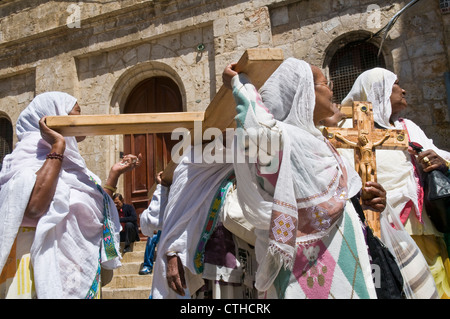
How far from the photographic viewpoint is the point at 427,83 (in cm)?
653

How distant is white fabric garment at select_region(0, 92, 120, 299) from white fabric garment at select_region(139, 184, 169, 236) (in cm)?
29

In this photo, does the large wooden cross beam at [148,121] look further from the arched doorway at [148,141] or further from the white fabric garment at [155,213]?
the arched doorway at [148,141]

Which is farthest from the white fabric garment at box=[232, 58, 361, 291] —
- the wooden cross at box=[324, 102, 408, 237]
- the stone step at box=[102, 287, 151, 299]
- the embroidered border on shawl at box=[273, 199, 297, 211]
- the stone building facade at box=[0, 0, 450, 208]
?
the stone building facade at box=[0, 0, 450, 208]

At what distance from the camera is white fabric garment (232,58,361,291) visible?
2035 mm

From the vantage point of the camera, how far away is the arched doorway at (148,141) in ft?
28.5

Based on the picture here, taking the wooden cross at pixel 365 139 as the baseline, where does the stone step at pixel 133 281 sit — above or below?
below

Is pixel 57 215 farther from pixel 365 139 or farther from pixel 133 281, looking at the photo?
pixel 133 281

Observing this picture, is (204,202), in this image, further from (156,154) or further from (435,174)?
(156,154)

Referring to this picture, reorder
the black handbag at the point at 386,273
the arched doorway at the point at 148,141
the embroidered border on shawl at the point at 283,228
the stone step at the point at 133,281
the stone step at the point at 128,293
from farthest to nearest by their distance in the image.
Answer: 1. the arched doorway at the point at 148,141
2. the stone step at the point at 133,281
3. the stone step at the point at 128,293
4. the black handbag at the point at 386,273
5. the embroidered border on shawl at the point at 283,228

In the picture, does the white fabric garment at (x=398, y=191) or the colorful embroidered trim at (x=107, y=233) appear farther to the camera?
the colorful embroidered trim at (x=107, y=233)

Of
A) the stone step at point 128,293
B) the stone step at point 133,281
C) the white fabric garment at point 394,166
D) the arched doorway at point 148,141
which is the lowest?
the stone step at point 128,293

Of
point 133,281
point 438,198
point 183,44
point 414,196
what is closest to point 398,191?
point 414,196

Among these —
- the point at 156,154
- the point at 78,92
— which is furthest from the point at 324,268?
the point at 78,92

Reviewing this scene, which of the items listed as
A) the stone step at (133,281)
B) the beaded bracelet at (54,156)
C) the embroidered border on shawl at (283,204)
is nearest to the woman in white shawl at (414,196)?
the embroidered border on shawl at (283,204)
